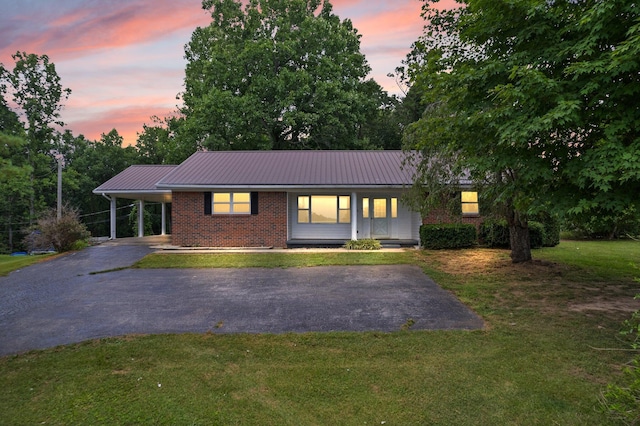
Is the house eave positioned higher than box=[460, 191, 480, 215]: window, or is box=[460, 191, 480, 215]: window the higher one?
the house eave

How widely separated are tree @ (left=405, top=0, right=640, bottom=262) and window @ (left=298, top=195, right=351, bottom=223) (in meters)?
8.92

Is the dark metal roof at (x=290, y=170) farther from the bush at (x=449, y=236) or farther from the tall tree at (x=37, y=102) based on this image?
the tall tree at (x=37, y=102)

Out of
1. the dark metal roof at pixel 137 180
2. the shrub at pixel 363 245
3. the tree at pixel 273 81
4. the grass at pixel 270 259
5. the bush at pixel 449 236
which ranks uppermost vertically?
the tree at pixel 273 81

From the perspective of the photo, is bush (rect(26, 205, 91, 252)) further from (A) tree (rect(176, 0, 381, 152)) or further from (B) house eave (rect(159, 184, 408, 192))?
(A) tree (rect(176, 0, 381, 152))

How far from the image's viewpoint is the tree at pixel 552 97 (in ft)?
14.9

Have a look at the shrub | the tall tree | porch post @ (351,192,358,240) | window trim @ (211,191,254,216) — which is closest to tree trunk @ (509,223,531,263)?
the shrub

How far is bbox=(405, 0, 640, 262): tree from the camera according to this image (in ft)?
14.9

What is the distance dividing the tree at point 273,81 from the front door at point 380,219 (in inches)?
416

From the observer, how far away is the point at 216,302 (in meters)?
7.01

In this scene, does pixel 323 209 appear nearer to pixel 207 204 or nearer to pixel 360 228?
pixel 360 228

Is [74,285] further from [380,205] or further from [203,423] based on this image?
[380,205]

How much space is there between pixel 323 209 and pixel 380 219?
266 centimetres

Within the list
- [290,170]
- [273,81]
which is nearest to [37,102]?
[273,81]

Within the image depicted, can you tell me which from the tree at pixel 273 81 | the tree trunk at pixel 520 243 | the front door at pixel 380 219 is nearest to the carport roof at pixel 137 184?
the tree at pixel 273 81
